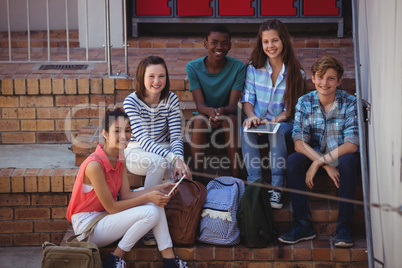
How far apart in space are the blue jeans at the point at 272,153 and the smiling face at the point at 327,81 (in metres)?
0.36

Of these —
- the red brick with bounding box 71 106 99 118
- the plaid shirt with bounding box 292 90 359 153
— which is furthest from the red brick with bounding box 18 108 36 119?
the plaid shirt with bounding box 292 90 359 153

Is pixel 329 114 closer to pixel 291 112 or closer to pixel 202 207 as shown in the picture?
pixel 291 112

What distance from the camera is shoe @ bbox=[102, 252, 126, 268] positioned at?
3855 mm

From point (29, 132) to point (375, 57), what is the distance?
2884 mm

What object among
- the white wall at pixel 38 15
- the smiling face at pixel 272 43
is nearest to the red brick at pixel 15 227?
the smiling face at pixel 272 43

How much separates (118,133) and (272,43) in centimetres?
130

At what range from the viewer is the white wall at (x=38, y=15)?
7.34 m

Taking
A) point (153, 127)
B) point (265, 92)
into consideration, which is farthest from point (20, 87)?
point (265, 92)

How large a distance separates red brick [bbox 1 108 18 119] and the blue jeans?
200cm

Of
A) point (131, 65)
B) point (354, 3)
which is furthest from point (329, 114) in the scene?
point (131, 65)

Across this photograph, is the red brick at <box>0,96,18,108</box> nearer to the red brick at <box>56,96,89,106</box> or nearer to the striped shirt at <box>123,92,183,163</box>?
the red brick at <box>56,96,89,106</box>

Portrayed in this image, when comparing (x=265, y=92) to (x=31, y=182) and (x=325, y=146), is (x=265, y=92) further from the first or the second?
(x=31, y=182)

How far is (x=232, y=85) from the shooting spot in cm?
462

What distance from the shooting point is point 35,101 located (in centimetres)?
526
